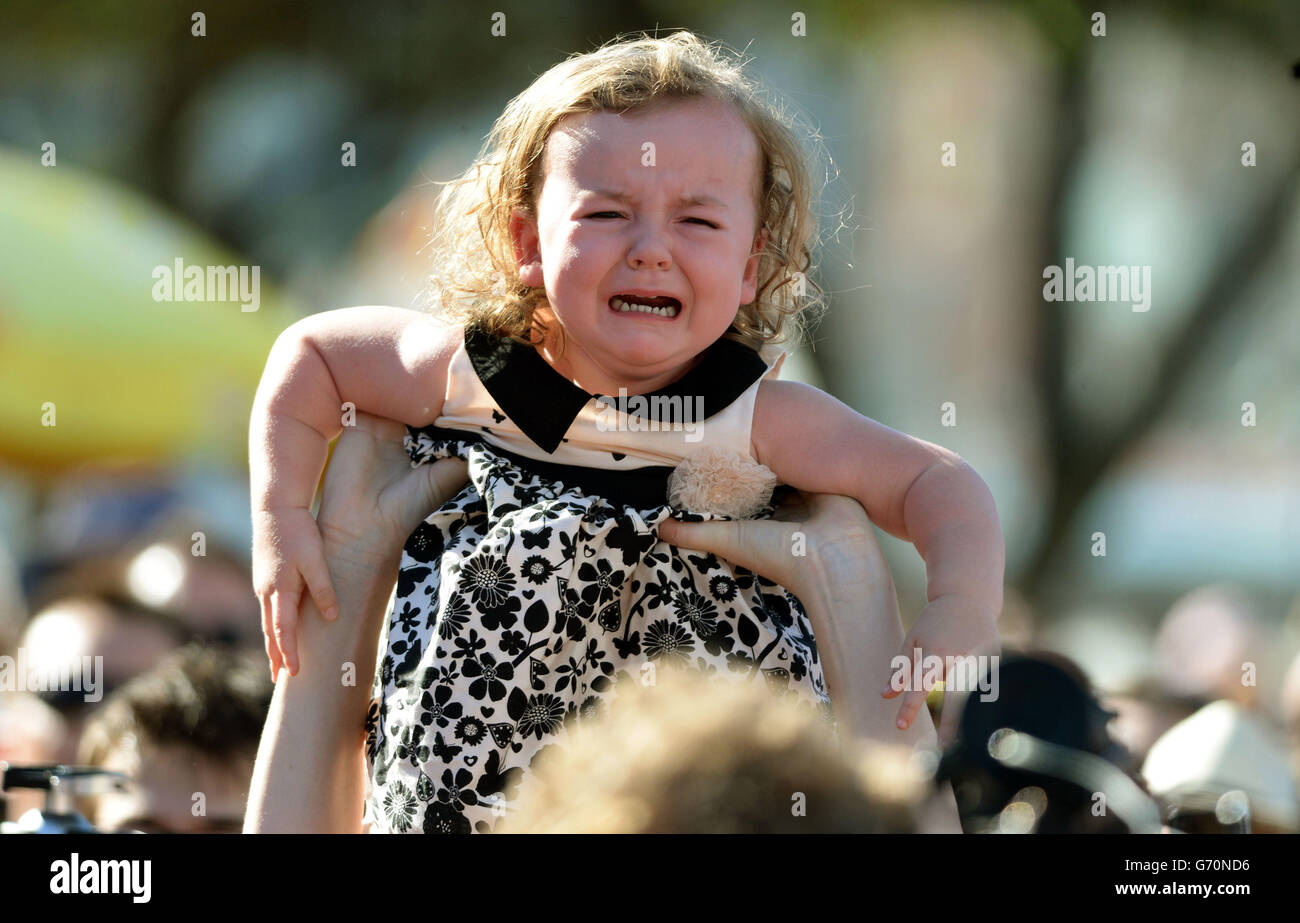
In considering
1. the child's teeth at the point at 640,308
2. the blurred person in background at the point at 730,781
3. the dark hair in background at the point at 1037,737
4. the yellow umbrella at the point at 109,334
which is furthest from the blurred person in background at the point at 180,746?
the yellow umbrella at the point at 109,334

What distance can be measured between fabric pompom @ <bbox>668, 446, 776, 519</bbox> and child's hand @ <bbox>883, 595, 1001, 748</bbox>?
0.26m

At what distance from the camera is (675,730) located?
3.08 feet

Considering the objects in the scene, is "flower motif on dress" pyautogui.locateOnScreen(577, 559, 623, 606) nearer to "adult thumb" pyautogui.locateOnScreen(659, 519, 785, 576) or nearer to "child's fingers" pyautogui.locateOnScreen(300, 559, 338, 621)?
"adult thumb" pyautogui.locateOnScreen(659, 519, 785, 576)

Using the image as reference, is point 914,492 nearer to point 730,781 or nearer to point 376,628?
point 376,628

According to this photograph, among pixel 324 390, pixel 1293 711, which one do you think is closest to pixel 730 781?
pixel 324 390

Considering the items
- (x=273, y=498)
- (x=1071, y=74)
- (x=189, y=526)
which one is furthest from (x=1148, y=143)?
(x=273, y=498)

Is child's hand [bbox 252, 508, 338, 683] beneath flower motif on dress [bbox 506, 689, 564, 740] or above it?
above

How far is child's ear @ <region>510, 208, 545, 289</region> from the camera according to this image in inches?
71.6

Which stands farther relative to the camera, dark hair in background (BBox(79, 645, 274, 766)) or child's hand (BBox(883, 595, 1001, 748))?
dark hair in background (BBox(79, 645, 274, 766))

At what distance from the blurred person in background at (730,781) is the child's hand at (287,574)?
78 cm

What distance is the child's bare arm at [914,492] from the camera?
1559 millimetres

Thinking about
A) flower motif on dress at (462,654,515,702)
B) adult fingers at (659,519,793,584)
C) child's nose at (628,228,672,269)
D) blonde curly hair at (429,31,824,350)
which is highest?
blonde curly hair at (429,31,824,350)

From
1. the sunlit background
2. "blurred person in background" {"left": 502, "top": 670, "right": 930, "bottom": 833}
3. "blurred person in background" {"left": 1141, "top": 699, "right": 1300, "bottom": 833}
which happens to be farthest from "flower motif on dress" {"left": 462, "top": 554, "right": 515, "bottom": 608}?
the sunlit background
